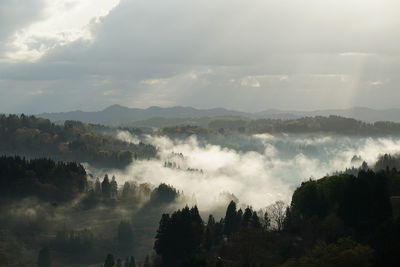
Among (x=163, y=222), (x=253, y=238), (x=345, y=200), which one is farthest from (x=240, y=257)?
(x=163, y=222)

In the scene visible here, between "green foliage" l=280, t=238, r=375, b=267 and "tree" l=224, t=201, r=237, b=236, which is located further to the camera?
"tree" l=224, t=201, r=237, b=236

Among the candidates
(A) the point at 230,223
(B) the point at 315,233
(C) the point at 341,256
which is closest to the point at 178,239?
(A) the point at 230,223

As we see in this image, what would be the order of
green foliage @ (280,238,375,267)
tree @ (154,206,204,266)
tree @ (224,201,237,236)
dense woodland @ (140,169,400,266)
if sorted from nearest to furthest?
1. green foliage @ (280,238,375,267)
2. dense woodland @ (140,169,400,266)
3. tree @ (154,206,204,266)
4. tree @ (224,201,237,236)

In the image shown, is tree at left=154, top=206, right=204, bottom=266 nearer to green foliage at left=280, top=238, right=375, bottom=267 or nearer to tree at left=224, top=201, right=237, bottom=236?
tree at left=224, top=201, right=237, bottom=236

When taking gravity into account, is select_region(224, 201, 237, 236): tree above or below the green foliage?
below

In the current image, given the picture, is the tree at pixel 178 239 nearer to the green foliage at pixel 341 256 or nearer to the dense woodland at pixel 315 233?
the dense woodland at pixel 315 233

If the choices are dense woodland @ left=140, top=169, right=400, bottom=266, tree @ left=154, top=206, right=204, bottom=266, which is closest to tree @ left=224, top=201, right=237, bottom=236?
dense woodland @ left=140, top=169, right=400, bottom=266

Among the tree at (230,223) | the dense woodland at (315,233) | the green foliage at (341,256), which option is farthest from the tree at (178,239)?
the green foliage at (341,256)

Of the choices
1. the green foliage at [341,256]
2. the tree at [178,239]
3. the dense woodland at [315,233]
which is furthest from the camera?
the tree at [178,239]

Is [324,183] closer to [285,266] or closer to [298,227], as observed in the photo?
[298,227]

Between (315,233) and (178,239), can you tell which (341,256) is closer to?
(315,233)

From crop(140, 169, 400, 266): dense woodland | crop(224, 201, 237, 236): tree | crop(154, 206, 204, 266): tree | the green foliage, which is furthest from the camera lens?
crop(224, 201, 237, 236): tree

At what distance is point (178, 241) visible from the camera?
530 feet

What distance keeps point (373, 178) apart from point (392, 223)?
3283 centimetres
